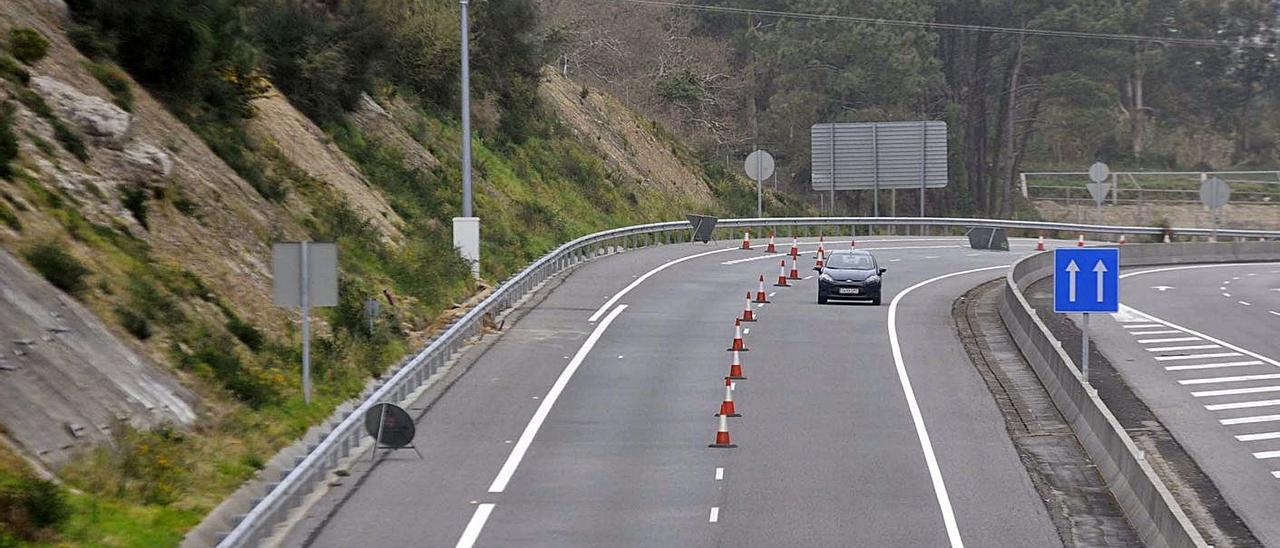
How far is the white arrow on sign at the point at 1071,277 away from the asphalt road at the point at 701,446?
82.2 inches

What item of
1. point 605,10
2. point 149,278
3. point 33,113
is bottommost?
point 149,278

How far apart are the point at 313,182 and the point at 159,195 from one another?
8.76 metres

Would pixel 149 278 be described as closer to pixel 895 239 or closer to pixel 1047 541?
pixel 1047 541

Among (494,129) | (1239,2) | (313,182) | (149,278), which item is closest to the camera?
(149,278)

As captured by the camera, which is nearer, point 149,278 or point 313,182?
point 149,278

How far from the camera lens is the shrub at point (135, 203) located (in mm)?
25388

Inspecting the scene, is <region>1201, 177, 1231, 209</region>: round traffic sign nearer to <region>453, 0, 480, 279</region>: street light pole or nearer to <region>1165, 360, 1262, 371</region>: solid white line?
<region>1165, 360, 1262, 371</region>: solid white line

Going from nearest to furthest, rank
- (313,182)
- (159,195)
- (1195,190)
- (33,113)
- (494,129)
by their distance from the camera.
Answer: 1. (33,113)
2. (159,195)
3. (313,182)
4. (494,129)
5. (1195,190)

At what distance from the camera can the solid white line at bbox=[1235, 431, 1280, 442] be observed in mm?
23562

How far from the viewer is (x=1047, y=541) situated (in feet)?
55.0

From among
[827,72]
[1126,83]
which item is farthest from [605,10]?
[1126,83]

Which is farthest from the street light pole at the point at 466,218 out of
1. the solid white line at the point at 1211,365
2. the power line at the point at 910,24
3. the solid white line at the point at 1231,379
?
the power line at the point at 910,24

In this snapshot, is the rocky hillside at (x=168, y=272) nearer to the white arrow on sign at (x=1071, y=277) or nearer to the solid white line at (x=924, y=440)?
the solid white line at (x=924, y=440)

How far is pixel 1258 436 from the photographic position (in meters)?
23.9
